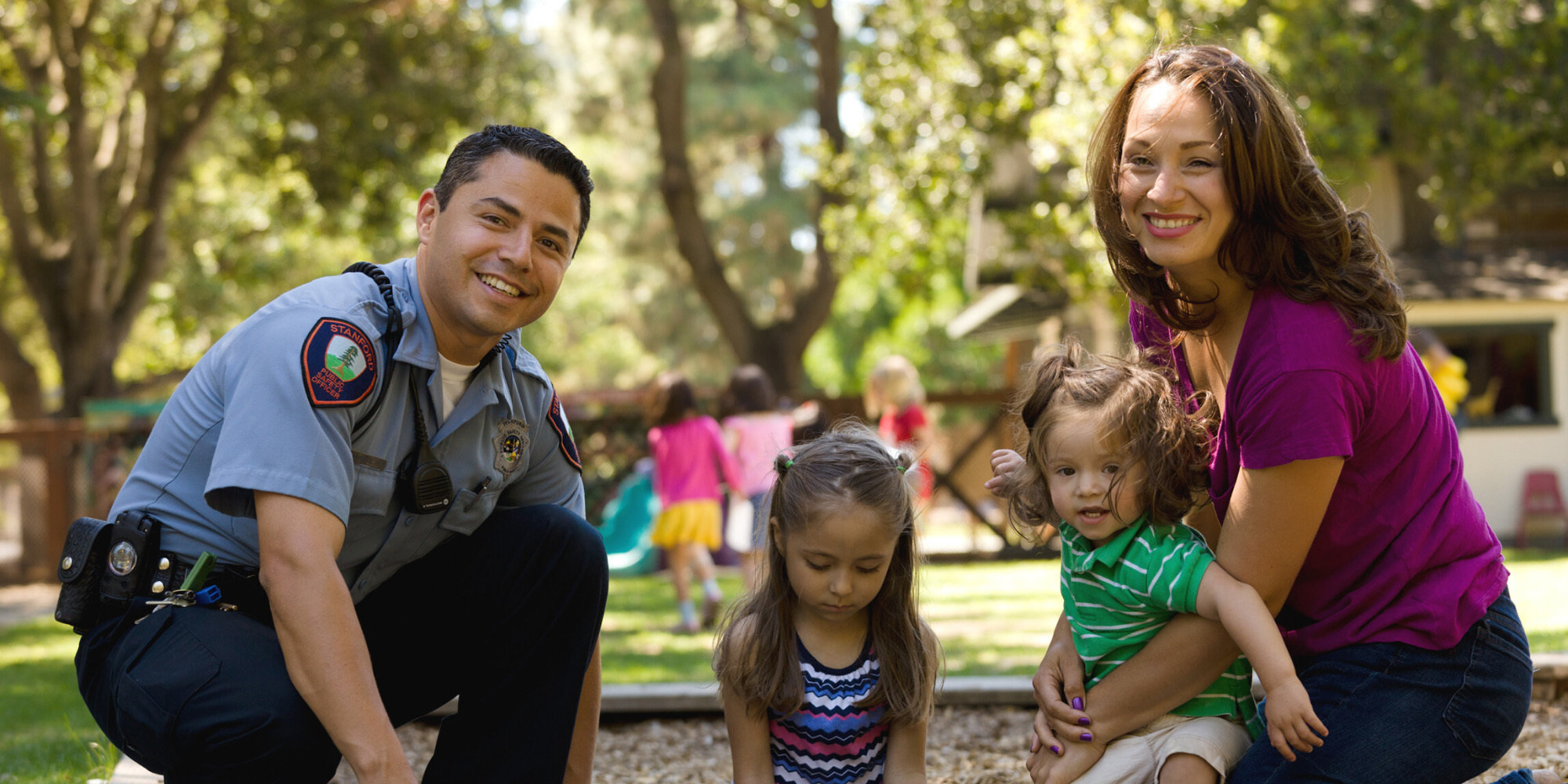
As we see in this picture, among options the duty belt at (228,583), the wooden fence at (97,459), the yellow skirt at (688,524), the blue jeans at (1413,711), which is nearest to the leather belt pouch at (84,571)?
the duty belt at (228,583)

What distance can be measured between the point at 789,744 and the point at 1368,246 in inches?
60.7

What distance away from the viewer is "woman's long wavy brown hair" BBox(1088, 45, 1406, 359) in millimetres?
2303

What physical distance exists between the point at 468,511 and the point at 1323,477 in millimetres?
1723

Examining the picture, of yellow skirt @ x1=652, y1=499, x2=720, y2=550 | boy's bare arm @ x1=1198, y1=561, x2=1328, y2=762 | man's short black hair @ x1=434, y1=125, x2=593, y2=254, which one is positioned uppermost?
man's short black hair @ x1=434, y1=125, x2=593, y2=254

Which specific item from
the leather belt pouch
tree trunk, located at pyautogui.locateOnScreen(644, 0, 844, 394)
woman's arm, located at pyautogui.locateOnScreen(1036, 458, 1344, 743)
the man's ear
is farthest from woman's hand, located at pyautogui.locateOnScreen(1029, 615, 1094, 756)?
tree trunk, located at pyautogui.locateOnScreen(644, 0, 844, 394)

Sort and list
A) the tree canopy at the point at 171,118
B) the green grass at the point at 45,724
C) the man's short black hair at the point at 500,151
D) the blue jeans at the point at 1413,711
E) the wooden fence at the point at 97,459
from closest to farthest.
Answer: the blue jeans at the point at 1413,711 < the man's short black hair at the point at 500,151 < the green grass at the point at 45,724 < the wooden fence at the point at 97,459 < the tree canopy at the point at 171,118

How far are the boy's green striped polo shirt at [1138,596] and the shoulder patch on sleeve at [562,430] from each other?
1153mm

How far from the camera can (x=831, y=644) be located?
111 inches

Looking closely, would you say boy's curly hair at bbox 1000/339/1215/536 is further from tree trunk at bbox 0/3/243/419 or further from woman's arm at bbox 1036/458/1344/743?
tree trunk at bbox 0/3/243/419

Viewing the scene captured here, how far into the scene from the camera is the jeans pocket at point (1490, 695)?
7.63ft

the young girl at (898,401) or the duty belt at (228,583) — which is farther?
the young girl at (898,401)

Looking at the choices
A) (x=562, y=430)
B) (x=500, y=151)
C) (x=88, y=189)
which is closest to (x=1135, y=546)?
(x=562, y=430)

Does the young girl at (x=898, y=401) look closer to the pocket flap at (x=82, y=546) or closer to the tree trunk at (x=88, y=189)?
the tree trunk at (x=88, y=189)

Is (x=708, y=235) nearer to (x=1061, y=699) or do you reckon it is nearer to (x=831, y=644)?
(x=831, y=644)
